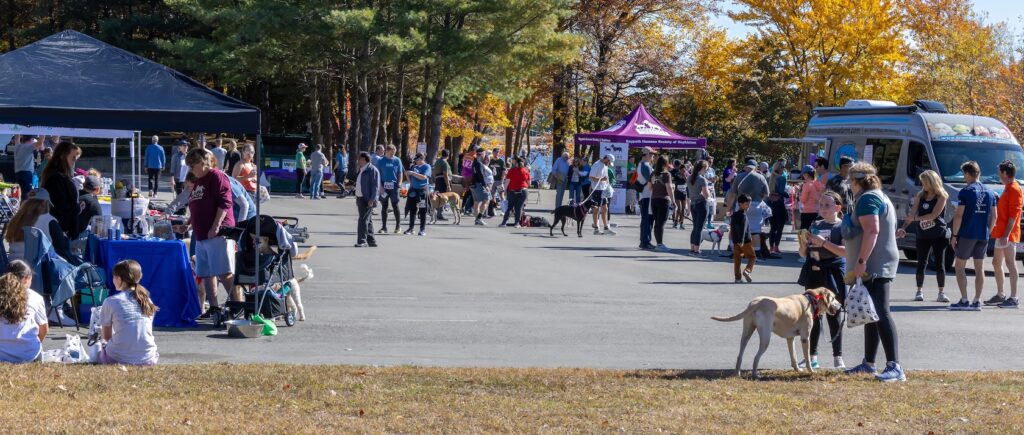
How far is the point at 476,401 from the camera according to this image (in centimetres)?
764

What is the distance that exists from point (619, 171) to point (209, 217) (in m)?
22.4

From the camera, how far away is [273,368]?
28.5 feet

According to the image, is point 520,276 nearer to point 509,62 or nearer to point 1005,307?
point 1005,307

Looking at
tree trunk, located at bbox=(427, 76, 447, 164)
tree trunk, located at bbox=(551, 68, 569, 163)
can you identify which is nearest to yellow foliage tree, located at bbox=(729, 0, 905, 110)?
tree trunk, located at bbox=(551, 68, 569, 163)

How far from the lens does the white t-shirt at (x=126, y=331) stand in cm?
886

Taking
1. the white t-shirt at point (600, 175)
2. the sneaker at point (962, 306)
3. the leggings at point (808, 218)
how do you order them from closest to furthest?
the sneaker at point (962, 306), the leggings at point (808, 218), the white t-shirt at point (600, 175)

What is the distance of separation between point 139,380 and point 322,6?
31287 mm

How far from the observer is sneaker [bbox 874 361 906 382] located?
879cm

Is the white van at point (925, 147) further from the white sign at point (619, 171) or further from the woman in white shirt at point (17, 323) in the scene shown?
the woman in white shirt at point (17, 323)

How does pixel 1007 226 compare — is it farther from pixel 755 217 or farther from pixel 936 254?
pixel 755 217

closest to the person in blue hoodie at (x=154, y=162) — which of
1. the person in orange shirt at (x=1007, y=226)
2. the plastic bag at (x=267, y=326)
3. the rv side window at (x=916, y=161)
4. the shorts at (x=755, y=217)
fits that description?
the shorts at (x=755, y=217)

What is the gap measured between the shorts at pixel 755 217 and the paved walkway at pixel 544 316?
611 mm

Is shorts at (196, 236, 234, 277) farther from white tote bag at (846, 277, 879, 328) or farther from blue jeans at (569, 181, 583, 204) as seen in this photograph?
blue jeans at (569, 181, 583, 204)

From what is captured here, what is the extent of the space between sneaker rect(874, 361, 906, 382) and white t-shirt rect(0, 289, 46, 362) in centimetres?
631
